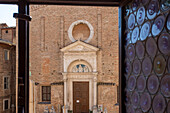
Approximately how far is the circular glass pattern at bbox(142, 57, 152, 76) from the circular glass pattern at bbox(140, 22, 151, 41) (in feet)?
0.74

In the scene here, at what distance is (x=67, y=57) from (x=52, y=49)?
1417 mm

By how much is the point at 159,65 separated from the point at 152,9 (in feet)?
1.76

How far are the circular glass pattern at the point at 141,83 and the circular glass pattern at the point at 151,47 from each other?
0.90ft

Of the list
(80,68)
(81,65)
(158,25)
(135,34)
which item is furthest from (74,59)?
(158,25)

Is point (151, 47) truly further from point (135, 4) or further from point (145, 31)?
point (135, 4)

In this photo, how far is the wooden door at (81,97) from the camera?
494 inches

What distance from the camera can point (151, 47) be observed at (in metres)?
1.54

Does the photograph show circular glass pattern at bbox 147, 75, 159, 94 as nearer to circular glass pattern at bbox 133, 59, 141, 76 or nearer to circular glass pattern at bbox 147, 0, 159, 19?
circular glass pattern at bbox 133, 59, 141, 76

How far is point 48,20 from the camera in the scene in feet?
42.1

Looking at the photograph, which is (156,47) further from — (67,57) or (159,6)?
(67,57)

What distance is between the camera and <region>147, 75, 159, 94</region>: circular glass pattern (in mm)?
1459

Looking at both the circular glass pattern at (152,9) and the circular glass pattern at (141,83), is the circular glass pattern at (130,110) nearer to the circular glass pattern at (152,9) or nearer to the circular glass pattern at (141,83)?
the circular glass pattern at (141,83)

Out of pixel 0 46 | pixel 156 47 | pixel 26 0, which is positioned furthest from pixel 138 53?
pixel 0 46

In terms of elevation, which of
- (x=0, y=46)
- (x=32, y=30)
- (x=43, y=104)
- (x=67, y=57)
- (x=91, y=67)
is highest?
(x=32, y=30)
